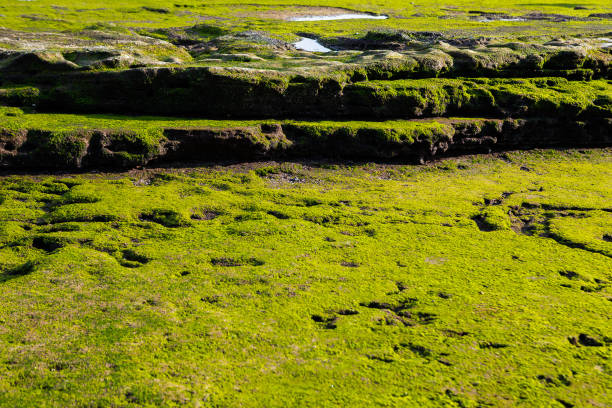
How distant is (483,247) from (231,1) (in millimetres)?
115901

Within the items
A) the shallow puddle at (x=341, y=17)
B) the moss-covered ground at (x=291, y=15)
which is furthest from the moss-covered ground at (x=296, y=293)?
the shallow puddle at (x=341, y=17)

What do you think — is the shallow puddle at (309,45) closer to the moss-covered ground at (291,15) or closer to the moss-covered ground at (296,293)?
the moss-covered ground at (291,15)

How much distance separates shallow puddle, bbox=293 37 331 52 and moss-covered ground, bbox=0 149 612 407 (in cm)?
4652

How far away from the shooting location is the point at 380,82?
38.9 m

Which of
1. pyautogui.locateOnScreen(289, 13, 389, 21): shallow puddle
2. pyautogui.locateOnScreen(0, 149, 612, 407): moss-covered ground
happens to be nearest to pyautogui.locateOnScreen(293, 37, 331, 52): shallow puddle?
pyautogui.locateOnScreen(289, 13, 389, 21): shallow puddle

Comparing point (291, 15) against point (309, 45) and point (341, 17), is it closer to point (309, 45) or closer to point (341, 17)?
point (341, 17)

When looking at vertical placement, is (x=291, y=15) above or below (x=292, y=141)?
above

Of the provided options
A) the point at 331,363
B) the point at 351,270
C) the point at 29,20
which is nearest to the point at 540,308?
the point at 351,270

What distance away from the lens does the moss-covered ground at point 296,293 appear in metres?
13.2

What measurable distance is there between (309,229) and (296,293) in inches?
231

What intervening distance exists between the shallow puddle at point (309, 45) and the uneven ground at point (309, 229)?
2167cm

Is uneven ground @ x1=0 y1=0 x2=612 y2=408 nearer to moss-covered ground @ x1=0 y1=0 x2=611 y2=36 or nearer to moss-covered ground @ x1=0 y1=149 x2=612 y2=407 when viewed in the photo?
moss-covered ground @ x1=0 y1=149 x2=612 y2=407

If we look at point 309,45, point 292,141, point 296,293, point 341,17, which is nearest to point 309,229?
point 296,293

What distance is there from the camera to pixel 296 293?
1755cm
